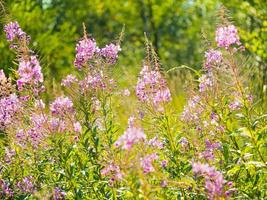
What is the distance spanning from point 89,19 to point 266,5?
15416 mm

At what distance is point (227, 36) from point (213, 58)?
344 millimetres

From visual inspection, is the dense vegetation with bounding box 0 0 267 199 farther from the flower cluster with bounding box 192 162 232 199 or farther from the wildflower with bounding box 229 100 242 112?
the flower cluster with bounding box 192 162 232 199

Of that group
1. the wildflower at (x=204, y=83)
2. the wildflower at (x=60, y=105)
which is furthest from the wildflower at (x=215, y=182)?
the wildflower at (x=60, y=105)

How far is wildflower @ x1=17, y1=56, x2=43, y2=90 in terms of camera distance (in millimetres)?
4922

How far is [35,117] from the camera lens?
204 inches

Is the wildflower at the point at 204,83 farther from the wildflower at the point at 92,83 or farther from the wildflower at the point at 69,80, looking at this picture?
the wildflower at the point at 69,80

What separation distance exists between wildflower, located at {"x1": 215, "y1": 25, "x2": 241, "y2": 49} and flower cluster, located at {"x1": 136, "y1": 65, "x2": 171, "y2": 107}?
1.74 feet

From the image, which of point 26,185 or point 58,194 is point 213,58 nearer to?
point 58,194

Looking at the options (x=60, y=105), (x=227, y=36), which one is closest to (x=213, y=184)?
(x=227, y=36)

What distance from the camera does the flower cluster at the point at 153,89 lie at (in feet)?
16.2

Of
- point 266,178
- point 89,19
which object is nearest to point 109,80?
point 266,178

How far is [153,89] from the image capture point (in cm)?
501

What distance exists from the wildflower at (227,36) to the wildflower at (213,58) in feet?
0.84

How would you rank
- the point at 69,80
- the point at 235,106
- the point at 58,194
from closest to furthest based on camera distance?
the point at 58,194 → the point at 235,106 → the point at 69,80
